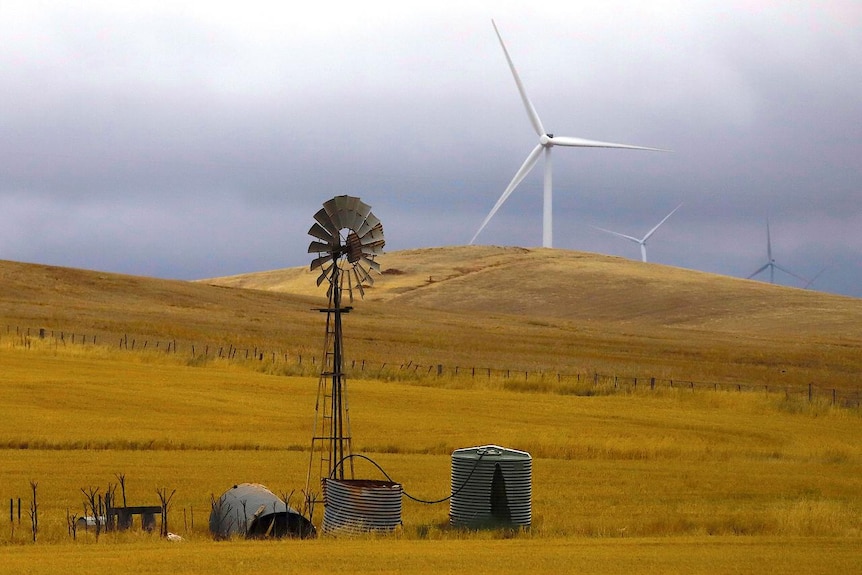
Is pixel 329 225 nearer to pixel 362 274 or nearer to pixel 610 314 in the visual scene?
pixel 362 274

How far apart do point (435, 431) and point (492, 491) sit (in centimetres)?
1286

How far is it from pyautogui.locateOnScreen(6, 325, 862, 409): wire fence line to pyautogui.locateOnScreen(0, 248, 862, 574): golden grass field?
0.99ft

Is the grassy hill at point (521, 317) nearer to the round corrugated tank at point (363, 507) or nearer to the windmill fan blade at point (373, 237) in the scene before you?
the windmill fan blade at point (373, 237)

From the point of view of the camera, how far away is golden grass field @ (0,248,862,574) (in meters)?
17.4

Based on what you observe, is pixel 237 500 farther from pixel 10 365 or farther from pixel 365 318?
pixel 365 318

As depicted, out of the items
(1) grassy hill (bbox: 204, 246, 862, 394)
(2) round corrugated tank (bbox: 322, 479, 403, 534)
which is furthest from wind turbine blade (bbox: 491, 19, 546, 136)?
(2) round corrugated tank (bbox: 322, 479, 403, 534)

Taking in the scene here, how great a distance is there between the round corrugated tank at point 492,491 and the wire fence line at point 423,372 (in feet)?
84.1

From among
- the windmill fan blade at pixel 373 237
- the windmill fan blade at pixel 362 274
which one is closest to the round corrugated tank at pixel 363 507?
the windmill fan blade at pixel 362 274

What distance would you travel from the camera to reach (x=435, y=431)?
33.1 m

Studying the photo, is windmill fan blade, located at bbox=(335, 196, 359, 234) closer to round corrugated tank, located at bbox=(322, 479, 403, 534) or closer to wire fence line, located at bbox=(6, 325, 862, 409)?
round corrugated tank, located at bbox=(322, 479, 403, 534)

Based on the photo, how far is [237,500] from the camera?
18.7 m

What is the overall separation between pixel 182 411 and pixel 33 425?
205 inches

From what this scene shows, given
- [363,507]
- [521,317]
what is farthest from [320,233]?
[521,317]

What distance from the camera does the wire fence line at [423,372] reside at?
4656 cm
